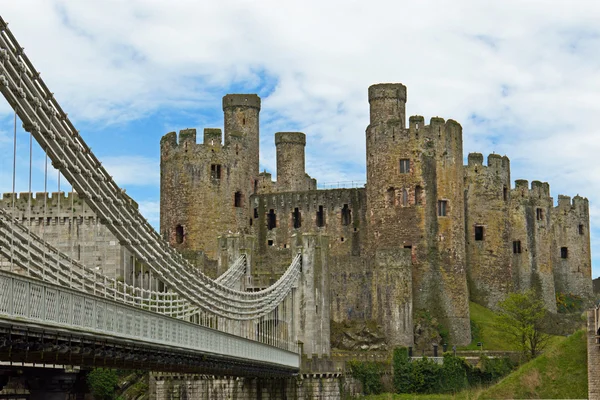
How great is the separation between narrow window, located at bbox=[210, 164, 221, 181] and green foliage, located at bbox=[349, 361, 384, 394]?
1871 centimetres

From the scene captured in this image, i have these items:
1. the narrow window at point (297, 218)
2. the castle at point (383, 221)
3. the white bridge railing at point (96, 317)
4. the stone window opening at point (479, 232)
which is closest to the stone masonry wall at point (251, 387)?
the castle at point (383, 221)

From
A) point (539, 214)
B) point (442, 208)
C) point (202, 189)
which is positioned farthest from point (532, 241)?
point (202, 189)

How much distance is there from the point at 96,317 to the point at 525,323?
37.6m

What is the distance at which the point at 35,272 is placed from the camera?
2872 centimetres

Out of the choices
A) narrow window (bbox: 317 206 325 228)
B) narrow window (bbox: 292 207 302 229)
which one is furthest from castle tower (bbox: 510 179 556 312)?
narrow window (bbox: 292 207 302 229)

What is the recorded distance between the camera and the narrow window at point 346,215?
7362 cm

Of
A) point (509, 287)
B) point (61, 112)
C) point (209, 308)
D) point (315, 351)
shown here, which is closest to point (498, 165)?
point (509, 287)

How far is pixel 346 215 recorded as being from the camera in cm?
7388

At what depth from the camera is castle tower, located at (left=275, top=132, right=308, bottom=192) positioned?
265 feet

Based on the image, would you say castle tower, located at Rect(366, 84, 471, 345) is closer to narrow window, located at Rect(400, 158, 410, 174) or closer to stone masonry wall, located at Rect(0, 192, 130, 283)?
narrow window, located at Rect(400, 158, 410, 174)

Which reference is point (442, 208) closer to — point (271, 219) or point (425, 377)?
point (271, 219)

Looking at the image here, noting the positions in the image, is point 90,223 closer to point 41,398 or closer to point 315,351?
point 315,351

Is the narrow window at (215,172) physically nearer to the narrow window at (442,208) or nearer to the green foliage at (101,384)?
the narrow window at (442,208)

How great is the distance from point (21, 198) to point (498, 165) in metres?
27.0
